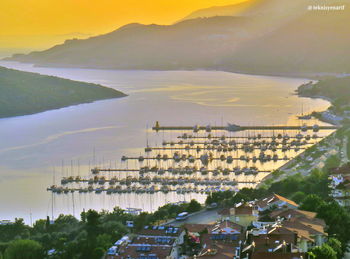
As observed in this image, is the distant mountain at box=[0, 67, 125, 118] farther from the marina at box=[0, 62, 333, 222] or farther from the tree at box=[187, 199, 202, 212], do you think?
the tree at box=[187, 199, 202, 212]

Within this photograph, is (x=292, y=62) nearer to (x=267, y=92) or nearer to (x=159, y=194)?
(x=267, y=92)

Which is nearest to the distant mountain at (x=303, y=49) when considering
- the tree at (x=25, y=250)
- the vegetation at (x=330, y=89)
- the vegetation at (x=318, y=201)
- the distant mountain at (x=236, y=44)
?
the distant mountain at (x=236, y=44)

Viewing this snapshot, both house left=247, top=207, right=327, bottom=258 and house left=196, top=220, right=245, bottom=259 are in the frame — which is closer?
house left=247, top=207, right=327, bottom=258

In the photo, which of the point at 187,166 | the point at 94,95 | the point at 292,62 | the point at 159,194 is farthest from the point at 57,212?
the point at 292,62

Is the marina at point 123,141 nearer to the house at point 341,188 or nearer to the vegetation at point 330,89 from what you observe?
the vegetation at point 330,89

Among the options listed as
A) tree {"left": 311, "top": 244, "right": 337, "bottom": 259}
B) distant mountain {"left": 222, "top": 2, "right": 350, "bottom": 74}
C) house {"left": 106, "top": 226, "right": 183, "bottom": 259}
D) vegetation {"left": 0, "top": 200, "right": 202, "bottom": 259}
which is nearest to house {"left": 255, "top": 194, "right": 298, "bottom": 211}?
house {"left": 106, "top": 226, "right": 183, "bottom": 259}

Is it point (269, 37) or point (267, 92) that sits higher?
point (269, 37)
